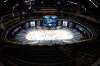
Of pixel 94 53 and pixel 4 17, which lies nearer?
pixel 94 53

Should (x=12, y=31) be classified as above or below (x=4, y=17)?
below

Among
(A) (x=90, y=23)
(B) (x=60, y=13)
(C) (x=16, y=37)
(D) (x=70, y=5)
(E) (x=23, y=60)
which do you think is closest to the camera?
(E) (x=23, y=60)

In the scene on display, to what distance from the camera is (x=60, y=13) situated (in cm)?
A: 2606

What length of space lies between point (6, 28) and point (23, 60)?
8.65 meters

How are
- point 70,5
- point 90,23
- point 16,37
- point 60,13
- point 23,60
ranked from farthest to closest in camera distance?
point 70,5
point 60,13
point 90,23
point 16,37
point 23,60

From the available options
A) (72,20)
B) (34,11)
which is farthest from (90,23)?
(34,11)

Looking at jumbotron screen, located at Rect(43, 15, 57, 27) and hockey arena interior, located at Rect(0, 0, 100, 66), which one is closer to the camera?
hockey arena interior, located at Rect(0, 0, 100, 66)

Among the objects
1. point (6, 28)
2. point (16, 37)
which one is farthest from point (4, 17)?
point (16, 37)

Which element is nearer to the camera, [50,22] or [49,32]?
[49,32]

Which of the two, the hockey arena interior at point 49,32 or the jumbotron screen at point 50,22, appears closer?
the hockey arena interior at point 49,32

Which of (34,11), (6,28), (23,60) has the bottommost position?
(23,60)

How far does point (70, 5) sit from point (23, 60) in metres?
14.9

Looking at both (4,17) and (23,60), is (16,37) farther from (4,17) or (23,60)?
(23,60)

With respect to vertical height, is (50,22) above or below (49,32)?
above
